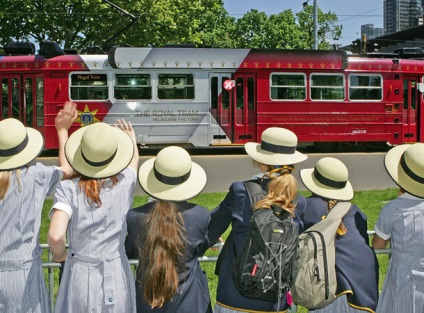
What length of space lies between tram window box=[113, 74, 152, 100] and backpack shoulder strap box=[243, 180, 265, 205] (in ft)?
48.2

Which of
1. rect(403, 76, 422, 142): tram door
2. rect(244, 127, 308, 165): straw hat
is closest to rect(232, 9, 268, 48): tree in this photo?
rect(403, 76, 422, 142): tram door

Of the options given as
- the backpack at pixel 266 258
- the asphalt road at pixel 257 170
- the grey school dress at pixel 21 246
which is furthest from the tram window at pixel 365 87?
the grey school dress at pixel 21 246

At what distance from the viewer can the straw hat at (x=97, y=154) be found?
337cm

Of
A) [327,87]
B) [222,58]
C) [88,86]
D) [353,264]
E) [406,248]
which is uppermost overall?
[222,58]

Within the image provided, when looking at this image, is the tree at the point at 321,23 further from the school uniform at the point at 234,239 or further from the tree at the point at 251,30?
the school uniform at the point at 234,239

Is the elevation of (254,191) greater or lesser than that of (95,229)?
greater

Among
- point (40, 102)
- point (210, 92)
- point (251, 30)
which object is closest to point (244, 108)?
point (210, 92)

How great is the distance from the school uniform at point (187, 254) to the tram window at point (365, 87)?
1638 cm

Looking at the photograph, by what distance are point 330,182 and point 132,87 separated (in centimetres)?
1457

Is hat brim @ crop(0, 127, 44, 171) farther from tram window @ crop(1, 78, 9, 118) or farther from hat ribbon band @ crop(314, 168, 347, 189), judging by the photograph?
tram window @ crop(1, 78, 9, 118)

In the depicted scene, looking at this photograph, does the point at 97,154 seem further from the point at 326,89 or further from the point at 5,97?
the point at 326,89

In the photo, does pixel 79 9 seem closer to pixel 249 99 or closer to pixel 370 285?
pixel 249 99

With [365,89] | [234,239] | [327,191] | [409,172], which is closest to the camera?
[234,239]

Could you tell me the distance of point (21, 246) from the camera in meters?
3.42
